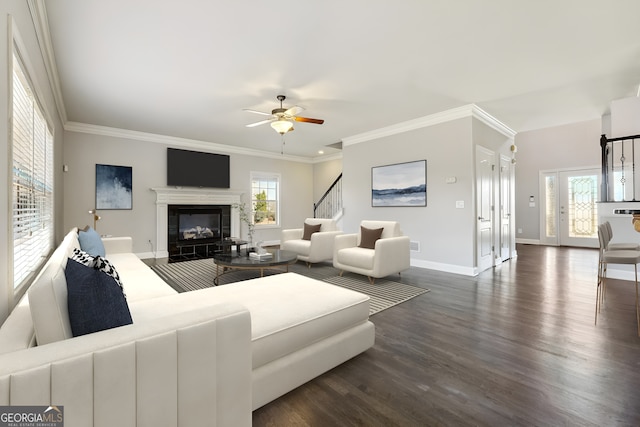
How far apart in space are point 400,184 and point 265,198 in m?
3.98

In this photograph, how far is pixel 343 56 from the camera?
2.99m

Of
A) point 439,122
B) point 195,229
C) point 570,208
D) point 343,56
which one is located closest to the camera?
point 343,56

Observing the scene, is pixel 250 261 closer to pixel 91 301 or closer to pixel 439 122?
pixel 91 301

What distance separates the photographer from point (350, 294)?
2.10 m

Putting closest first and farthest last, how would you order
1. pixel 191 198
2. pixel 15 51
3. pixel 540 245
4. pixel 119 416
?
pixel 119 416 → pixel 15 51 → pixel 191 198 → pixel 540 245

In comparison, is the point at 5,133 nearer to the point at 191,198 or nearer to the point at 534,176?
the point at 191,198

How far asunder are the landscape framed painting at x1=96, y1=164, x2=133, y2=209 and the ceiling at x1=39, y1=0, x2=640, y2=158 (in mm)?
1100

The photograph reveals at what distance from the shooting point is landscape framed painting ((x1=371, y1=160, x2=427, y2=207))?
17.3 feet

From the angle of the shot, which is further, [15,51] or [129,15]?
[129,15]

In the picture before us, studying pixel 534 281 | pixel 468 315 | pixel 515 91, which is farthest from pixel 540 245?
pixel 468 315

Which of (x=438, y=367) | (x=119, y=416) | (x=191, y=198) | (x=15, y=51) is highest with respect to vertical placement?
(x=15, y=51)

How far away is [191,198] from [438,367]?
20.1 ft

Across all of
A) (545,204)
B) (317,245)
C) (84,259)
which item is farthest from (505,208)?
(84,259)

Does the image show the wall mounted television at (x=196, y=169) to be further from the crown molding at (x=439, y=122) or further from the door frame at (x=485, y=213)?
the door frame at (x=485, y=213)
